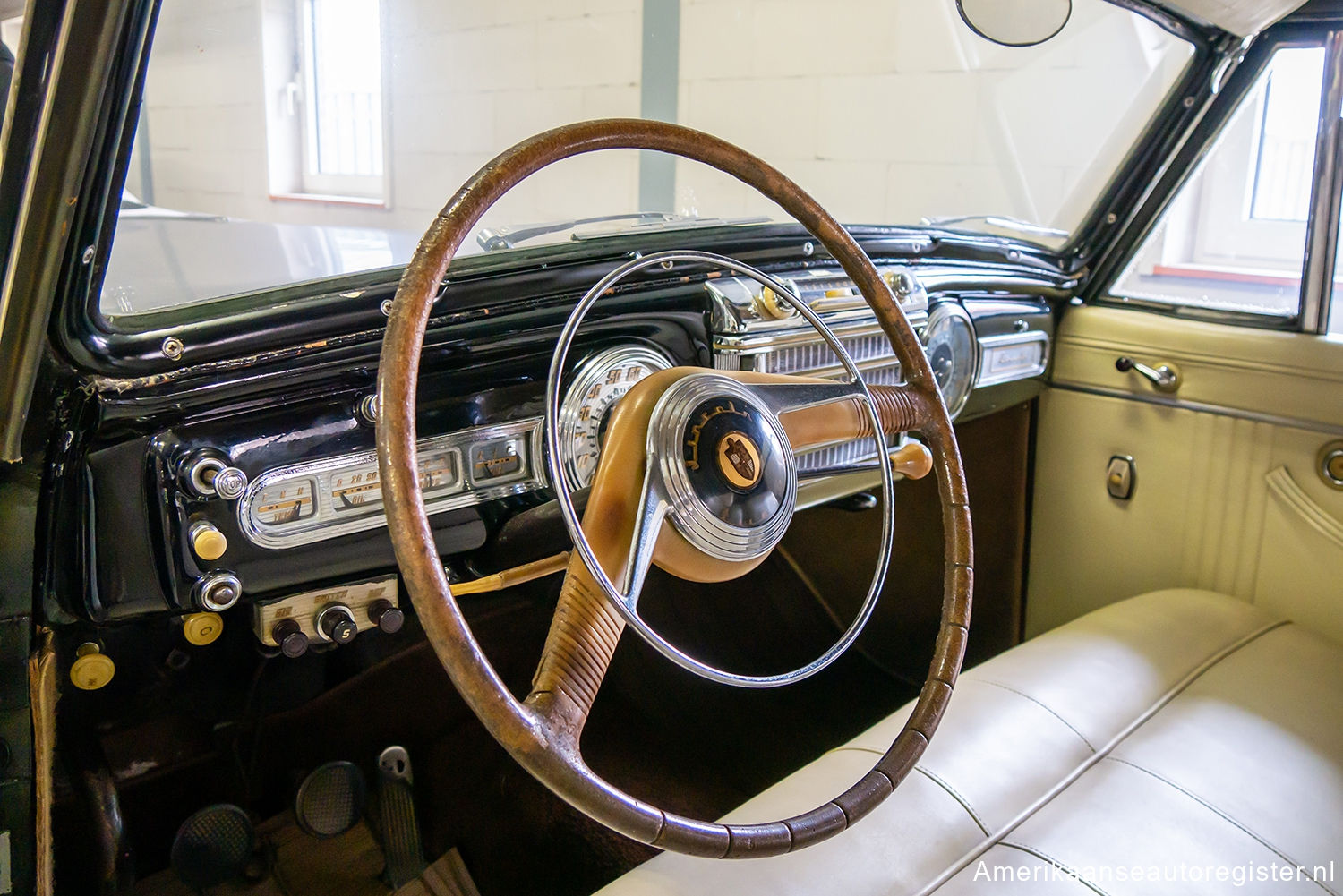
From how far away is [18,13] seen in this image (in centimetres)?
82

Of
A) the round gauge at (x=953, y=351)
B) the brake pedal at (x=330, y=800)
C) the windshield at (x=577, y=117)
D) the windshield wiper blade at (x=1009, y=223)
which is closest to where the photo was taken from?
the windshield at (x=577, y=117)

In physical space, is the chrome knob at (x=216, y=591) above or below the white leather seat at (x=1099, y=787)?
above

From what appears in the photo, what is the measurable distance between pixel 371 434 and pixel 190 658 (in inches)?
17.2

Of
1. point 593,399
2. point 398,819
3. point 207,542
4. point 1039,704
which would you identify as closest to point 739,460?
point 593,399

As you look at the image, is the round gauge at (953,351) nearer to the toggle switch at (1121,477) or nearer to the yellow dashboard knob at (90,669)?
the toggle switch at (1121,477)

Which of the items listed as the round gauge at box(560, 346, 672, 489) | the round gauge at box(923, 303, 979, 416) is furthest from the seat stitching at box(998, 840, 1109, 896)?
the round gauge at box(923, 303, 979, 416)

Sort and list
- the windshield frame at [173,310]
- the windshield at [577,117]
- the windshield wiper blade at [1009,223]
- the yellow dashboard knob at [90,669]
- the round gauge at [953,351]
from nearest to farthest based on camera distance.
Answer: the windshield frame at [173,310]
the yellow dashboard knob at [90,669]
the windshield at [577,117]
the round gauge at [953,351]
the windshield wiper blade at [1009,223]

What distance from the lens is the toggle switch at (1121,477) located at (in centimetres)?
216

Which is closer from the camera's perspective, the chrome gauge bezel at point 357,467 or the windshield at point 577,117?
the chrome gauge bezel at point 357,467

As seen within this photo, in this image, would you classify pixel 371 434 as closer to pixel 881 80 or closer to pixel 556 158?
pixel 556 158

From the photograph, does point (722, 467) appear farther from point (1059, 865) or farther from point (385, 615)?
point (1059, 865)

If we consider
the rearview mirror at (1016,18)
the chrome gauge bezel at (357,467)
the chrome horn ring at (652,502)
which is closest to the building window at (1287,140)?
the rearview mirror at (1016,18)

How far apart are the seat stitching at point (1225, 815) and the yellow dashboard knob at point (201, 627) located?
Answer: 1155 millimetres

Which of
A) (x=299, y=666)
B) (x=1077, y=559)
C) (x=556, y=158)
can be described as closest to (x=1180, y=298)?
(x=1077, y=559)
